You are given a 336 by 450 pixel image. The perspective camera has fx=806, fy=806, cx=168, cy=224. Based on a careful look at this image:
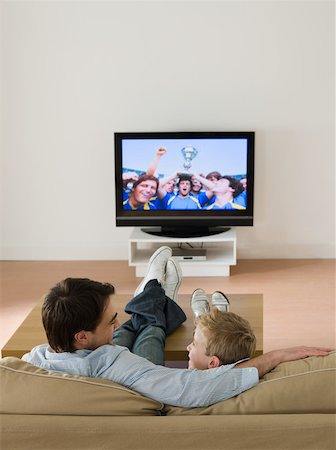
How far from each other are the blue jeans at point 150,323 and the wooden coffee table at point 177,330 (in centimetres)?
5

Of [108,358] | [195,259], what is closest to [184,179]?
[195,259]

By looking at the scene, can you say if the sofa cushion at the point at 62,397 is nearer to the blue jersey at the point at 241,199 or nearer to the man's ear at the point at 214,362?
the man's ear at the point at 214,362

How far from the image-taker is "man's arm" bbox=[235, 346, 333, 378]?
2.34m

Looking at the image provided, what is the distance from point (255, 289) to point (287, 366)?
11.6 feet

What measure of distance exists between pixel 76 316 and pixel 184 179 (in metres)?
3.83

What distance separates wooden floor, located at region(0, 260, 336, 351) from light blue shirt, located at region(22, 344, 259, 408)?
237 cm

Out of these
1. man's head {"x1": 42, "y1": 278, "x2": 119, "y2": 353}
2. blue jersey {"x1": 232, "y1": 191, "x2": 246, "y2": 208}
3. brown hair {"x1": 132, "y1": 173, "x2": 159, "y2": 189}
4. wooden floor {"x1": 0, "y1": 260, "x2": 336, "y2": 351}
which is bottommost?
wooden floor {"x1": 0, "y1": 260, "x2": 336, "y2": 351}

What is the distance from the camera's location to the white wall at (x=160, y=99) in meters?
6.31

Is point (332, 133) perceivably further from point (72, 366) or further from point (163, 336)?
point (72, 366)

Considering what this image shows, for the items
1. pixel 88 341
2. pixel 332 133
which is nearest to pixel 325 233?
pixel 332 133

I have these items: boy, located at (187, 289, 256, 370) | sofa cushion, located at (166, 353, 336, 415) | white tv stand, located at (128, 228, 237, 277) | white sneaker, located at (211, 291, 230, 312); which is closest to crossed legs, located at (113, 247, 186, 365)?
white sneaker, located at (211, 291, 230, 312)

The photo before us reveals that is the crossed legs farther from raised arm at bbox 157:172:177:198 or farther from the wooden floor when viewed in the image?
raised arm at bbox 157:172:177:198

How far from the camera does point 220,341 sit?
2551 millimetres

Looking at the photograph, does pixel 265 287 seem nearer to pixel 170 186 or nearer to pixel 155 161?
pixel 170 186
